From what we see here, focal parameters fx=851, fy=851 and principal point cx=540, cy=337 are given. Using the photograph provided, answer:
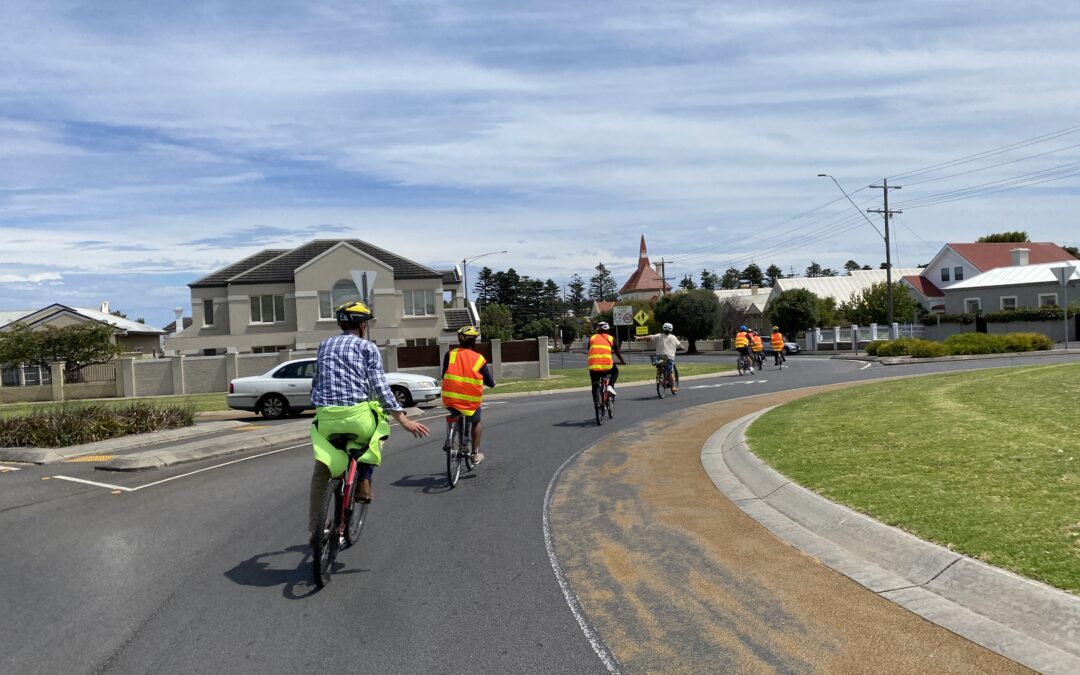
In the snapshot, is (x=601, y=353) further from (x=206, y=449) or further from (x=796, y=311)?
(x=796, y=311)

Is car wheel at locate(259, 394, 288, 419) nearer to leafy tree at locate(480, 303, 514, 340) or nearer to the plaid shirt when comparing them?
the plaid shirt

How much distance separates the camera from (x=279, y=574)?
6.67 metres

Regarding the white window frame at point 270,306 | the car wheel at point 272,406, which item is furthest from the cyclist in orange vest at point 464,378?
the white window frame at point 270,306

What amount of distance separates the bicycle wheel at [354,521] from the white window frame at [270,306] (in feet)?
145

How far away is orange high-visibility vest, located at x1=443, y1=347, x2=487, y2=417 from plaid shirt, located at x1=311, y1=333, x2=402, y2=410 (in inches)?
142

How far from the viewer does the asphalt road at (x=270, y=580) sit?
4977 mm

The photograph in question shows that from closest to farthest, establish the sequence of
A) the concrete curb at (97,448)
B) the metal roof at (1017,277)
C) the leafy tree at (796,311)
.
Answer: the concrete curb at (97,448) → the metal roof at (1017,277) → the leafy tree at (796,311)

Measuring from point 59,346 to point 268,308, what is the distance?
1454 cm

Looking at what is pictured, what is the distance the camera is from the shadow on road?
6266mm

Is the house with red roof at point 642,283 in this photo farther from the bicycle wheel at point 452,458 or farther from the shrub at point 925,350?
the bicycle wheel at point 452,458

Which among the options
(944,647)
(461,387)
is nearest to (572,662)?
(944,647)

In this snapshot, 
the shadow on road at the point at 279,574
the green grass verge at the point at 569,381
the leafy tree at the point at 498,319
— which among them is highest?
the leafy tree at the point at 498,319

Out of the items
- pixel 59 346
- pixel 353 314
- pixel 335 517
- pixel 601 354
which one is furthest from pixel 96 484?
pixel 59 346

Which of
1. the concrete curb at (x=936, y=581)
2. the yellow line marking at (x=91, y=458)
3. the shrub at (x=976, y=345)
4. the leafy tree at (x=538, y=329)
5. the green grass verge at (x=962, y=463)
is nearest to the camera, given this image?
the concrete curb at (x=936, y=581)
